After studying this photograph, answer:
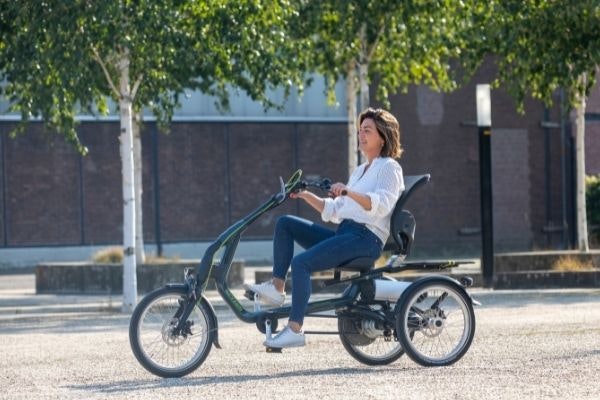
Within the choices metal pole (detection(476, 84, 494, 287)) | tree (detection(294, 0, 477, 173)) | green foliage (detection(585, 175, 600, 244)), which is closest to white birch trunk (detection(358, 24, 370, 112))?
tree (detection(294, 0, 477, 173))

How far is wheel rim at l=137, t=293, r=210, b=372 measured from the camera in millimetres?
9977

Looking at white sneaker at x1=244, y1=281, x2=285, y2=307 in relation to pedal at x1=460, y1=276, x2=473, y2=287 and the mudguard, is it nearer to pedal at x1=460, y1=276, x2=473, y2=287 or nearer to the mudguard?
the mudguard

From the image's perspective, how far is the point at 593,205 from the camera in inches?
1313

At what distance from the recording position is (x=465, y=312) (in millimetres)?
10344

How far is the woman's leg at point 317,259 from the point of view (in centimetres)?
1004

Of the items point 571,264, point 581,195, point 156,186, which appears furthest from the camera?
point 156,186

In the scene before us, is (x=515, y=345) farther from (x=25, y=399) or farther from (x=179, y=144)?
(x=179, y=144)

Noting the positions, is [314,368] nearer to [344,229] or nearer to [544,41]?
[344,229]

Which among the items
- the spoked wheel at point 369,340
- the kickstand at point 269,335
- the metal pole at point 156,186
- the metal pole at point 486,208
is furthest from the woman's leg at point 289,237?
the metal pole at point 156,186

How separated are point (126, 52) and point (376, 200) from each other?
944 cm

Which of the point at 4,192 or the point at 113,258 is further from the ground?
the point at 4,192

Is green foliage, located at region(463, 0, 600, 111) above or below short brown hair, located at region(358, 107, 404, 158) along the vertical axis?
above

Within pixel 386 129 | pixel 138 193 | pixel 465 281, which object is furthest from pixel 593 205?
pixel 386 129

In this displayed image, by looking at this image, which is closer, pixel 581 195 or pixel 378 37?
pixel 378 37
